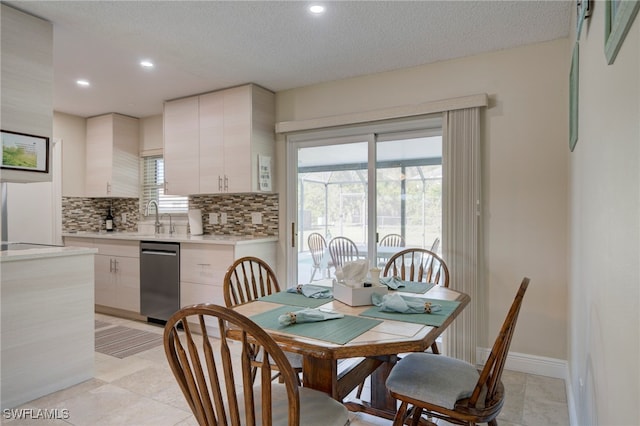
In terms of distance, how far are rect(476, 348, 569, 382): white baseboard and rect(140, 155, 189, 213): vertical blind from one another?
4.06 m

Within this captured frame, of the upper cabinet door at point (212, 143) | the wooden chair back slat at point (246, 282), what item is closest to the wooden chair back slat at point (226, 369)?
the wooden chair back slat at point (246, 282)

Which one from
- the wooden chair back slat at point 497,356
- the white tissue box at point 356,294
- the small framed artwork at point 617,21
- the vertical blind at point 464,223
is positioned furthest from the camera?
the vertical blind at point 464,223

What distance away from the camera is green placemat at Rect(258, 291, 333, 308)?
1916 mm

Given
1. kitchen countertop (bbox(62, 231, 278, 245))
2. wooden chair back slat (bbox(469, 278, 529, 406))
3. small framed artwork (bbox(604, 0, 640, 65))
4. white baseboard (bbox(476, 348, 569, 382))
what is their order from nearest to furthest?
small framed artwork (bbox(604, 0, 640, 65)) → wooden chair back slat (bbox(469, 278, 529, 406)) → white baseboard (bbox(476, 348, 569, 382)) → kitchen countertop (bbox(62, 231, 278, 245))

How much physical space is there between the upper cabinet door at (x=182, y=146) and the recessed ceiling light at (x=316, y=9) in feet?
7.03

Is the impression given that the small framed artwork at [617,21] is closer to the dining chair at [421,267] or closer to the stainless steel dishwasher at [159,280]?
the dining chair at [421,267]

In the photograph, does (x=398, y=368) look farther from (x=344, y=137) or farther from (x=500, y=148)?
(x=344, y=137)

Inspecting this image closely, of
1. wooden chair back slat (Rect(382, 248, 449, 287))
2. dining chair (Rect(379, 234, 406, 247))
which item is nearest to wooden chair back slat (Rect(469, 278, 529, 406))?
wooden chair back slat (Rect(382, 248, 449, 287))

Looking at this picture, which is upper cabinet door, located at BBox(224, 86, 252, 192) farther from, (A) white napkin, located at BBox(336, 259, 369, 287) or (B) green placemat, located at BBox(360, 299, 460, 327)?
(B) green placemat, located at BBox(360, 299, 460, 327)

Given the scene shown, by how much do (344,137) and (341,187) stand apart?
485 millimetres

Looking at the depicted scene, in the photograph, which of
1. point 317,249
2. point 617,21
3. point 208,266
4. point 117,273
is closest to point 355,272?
point 617,21

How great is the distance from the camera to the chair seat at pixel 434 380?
1.58 meters

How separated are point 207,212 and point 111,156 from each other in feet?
5.08

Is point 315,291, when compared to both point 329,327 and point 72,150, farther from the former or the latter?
point 72,150
